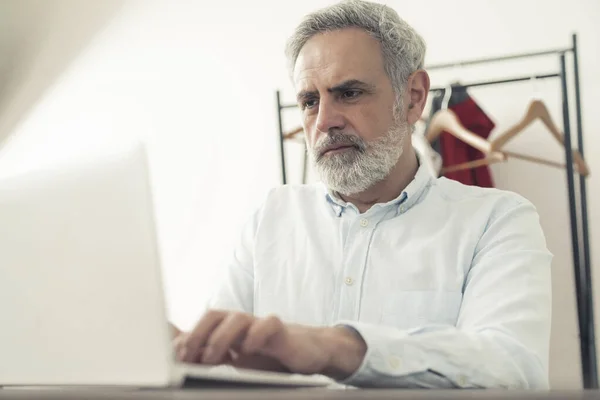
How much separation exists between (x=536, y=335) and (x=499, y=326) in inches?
2.8

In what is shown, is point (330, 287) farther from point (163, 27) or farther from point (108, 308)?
point (163, 27)

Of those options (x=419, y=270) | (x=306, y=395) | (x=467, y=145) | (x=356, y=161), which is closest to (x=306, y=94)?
(x=356, y=161)

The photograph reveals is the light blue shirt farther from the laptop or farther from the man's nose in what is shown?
the laptop

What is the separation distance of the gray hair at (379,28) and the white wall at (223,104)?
90 cm

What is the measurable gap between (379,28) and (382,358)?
0.79 m

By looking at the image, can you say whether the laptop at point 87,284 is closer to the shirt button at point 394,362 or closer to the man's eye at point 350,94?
the shirt button at point 394,362

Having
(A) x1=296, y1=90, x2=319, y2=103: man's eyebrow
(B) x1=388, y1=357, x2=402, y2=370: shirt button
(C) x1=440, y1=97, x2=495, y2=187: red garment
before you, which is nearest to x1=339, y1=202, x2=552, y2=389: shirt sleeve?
(B) x1=388, y1=357, x2=402, y2=370: shirt button

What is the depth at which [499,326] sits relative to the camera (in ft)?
2.73

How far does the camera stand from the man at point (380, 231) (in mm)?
918

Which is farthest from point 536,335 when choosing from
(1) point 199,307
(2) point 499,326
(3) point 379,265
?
(1) point 199,307

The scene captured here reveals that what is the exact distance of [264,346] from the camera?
564 mm

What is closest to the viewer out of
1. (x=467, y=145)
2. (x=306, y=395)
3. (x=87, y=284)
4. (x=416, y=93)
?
(x=306, y=395)

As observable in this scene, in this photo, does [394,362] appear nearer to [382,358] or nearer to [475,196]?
[382,358]

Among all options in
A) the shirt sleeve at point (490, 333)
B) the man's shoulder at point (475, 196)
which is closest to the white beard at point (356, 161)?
the man's shoulder at point (475, 196)
